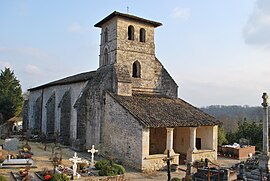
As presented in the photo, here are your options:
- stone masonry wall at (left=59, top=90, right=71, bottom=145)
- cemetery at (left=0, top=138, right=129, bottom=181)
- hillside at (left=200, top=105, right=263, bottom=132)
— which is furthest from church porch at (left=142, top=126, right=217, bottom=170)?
hillside at (left=200, top=105, right=263, bottom=132)

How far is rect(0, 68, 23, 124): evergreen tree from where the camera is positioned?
41.7 meters

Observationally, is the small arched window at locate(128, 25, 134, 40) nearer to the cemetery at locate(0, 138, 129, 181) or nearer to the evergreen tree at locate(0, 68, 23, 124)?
the cemetery at locate(0, 138, 129, 181)

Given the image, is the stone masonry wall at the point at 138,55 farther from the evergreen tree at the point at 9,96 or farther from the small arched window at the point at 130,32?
the evergreen tree at the point at 9,96

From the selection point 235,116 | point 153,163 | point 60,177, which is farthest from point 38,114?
point 235,116

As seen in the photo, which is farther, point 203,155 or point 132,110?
point 203,155

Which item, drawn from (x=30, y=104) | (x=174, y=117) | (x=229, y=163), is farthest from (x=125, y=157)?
(x=30, y=104)

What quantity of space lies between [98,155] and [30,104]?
2374cm

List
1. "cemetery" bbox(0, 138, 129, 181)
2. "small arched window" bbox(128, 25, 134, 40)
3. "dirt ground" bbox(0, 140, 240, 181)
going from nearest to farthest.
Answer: "cemetery" bbox(0, 138, 129, 181), "dirt ground" bbox(0, 140, 240, 181), "small arched window" bbox(128, 25, 134, 40)

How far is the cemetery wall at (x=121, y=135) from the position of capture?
18.0 metres

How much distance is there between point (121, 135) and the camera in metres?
19.5

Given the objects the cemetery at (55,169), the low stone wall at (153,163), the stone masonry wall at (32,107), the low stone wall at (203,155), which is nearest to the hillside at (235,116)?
the low stone wall at (203,155)

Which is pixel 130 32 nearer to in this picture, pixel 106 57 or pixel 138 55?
pixel 138 55

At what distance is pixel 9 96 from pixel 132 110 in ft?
101

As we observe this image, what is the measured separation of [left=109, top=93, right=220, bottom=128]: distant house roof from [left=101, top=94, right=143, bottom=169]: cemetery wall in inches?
23.4
